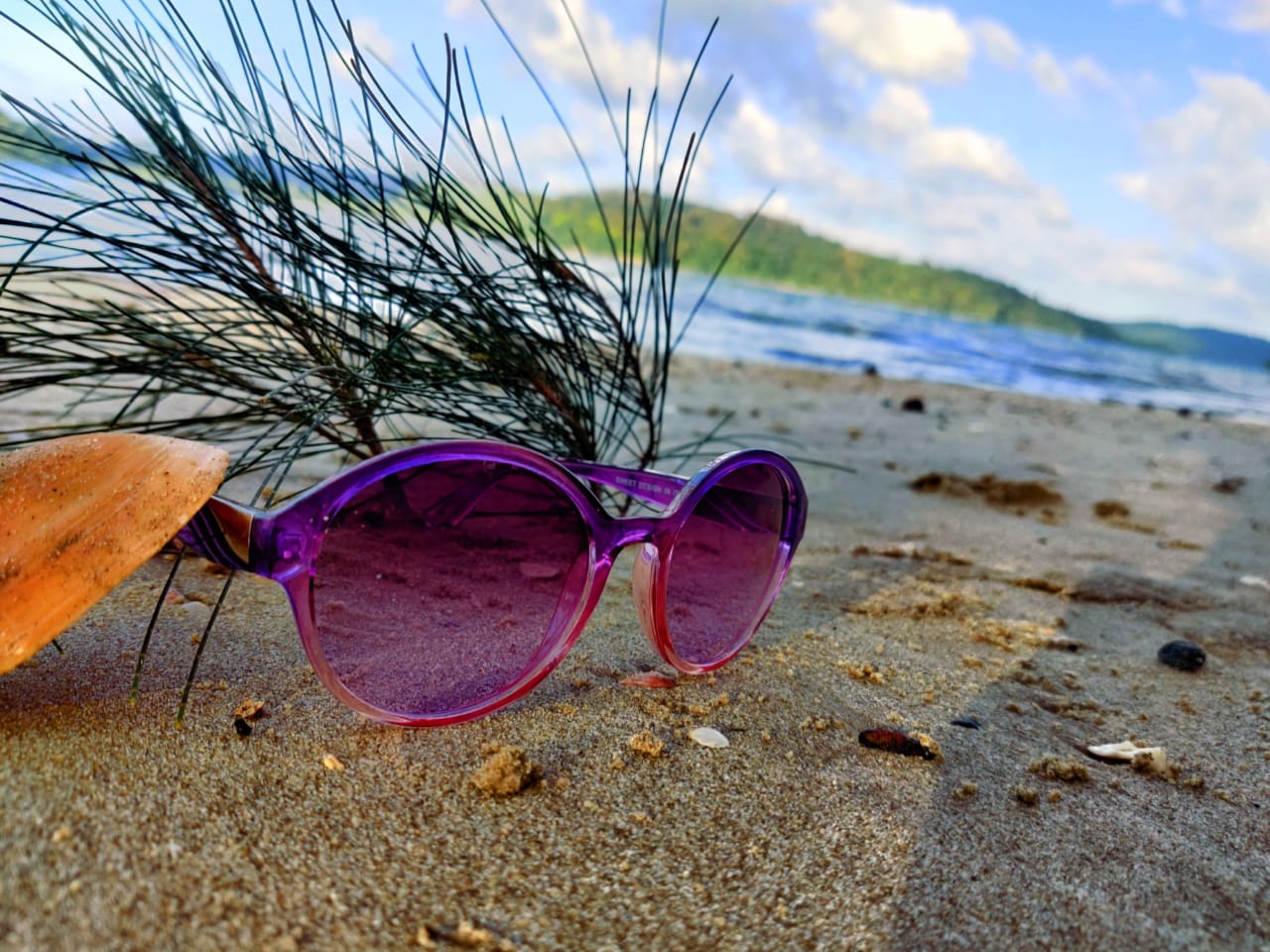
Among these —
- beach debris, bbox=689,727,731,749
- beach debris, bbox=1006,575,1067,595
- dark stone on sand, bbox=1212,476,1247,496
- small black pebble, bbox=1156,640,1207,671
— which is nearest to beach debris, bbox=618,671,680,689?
beach debris, bbox=689,727,731,749

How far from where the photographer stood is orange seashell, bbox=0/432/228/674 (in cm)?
94

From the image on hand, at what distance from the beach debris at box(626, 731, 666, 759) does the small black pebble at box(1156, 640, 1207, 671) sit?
130 cm

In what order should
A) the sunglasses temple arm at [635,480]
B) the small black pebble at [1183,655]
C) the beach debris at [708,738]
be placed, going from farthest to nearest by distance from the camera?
the small black pebble at [1183,655], the sunglasses temple arm at [635,480], the beach debris at [708,738]

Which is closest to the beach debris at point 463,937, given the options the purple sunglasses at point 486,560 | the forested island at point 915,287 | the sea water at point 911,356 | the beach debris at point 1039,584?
the purple sunglasses at point 486,560

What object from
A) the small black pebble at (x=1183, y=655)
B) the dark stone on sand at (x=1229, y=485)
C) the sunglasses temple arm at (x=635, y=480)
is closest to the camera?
the sunglasses temple arm at (x=635, y=480)

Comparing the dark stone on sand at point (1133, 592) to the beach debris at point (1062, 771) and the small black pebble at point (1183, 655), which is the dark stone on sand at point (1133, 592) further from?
the beach debris at point (1062, 771)

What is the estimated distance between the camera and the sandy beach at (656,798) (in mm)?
869

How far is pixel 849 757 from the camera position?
50.8 inches

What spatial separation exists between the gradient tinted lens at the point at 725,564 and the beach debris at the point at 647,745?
0.22 meters

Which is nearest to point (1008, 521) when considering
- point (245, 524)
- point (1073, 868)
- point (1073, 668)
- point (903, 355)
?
point (1073, 668)

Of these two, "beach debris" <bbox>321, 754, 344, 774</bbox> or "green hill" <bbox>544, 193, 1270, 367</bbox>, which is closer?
"beach debris" <bbox>321, 754, 344, 774</bbox>

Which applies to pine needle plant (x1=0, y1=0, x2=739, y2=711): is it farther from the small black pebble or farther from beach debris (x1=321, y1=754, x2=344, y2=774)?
the small black pebble

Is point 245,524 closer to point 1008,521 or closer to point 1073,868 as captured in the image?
point 1073,868

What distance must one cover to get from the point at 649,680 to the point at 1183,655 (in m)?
1.25
